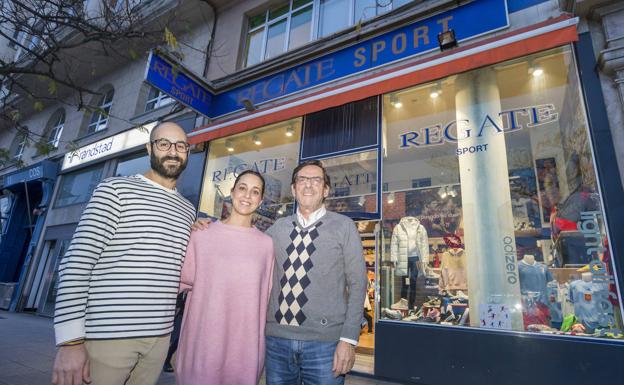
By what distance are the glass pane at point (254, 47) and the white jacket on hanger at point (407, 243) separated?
5.30m

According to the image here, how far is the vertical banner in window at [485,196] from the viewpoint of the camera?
164 inches

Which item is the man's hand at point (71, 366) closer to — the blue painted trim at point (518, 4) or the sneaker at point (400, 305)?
the sneaker at point (400, 305)

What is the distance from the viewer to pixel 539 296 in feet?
12.9

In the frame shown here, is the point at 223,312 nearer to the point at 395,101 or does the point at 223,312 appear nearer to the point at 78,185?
the point at 395,101

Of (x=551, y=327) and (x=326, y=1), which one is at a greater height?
(x=326, y=1)

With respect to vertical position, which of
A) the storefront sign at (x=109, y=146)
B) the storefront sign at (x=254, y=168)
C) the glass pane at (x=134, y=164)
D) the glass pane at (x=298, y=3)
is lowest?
the storefront sign at (x=254, y=168)

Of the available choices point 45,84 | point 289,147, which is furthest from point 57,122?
point 289,147

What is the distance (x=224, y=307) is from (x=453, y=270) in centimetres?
400

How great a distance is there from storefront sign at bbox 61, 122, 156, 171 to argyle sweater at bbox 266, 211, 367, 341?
780cm

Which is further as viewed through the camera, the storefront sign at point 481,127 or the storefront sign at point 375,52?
the storefront sign at point 375,52

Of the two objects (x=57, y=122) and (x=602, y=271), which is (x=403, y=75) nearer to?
(x=602, y=271)

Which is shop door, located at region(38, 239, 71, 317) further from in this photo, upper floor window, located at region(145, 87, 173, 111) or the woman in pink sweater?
the woman in pink sweater

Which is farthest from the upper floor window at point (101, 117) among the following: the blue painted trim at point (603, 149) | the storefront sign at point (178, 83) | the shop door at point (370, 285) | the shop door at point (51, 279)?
the blue painted trim at point (603, 149)

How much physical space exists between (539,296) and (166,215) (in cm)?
441
